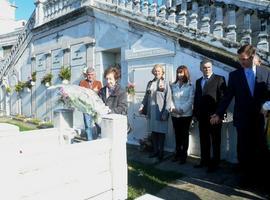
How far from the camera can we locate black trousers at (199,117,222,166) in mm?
4773

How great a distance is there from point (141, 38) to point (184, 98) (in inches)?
81.8

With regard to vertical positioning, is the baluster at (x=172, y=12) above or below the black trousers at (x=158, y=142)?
above

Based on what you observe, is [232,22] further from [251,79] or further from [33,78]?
[33,78]

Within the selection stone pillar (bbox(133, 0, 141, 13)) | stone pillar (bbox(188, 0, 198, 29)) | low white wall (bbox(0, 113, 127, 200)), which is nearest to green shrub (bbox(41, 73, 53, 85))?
stone pillar (bbox(133, 0, 141, 13))

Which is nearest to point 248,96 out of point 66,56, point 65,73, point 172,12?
point 172,12

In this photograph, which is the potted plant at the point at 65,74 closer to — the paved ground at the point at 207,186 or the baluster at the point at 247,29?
the paved ground at the point at 207,186

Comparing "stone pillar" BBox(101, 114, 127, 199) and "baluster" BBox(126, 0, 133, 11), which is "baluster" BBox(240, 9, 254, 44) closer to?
"baluster" BBox(126, 0, 133, 11)

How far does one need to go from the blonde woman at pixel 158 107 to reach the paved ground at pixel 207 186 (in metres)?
0.54

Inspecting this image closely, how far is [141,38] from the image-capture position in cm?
661

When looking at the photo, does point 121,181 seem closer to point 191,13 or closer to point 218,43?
point 218,43

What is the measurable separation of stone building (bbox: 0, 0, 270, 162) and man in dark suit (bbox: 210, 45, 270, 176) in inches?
41.3

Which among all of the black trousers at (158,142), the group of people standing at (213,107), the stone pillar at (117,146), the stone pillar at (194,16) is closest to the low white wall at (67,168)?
the stone pillar at (117,146)

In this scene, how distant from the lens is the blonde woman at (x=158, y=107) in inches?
209

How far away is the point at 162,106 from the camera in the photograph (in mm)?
5328
